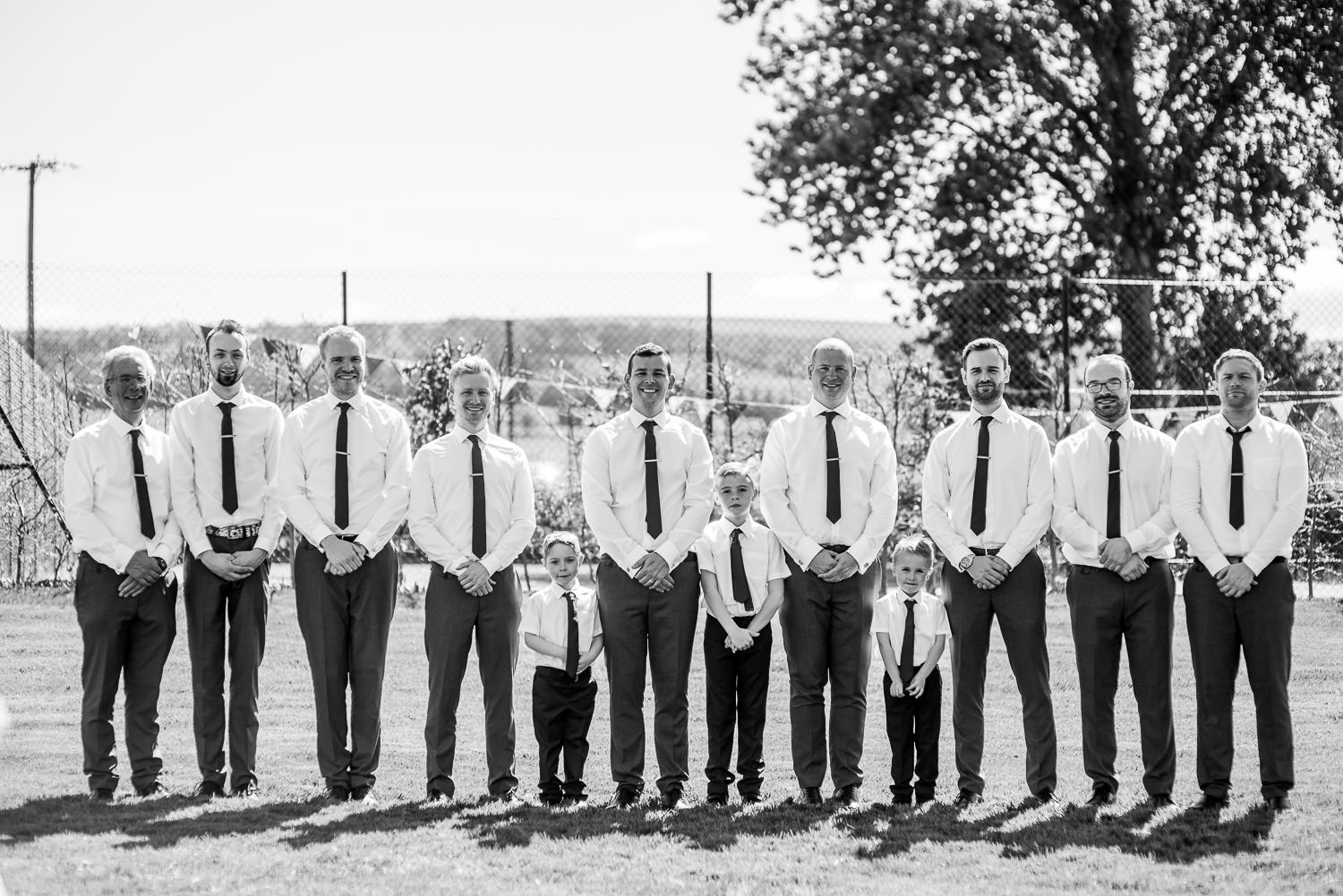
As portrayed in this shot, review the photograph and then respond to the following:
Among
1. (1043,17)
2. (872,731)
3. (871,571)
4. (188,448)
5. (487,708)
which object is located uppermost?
(1043,17)

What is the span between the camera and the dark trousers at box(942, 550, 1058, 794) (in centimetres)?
723

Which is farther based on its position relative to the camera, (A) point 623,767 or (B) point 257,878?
(A) point 623,767

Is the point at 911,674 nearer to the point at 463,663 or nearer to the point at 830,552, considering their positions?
the point at 830,552

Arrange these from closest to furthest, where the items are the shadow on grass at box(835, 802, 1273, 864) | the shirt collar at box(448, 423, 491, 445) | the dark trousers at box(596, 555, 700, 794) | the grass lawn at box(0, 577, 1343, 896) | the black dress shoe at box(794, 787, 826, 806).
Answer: the grass lawn at box(0, 577, 1343, 896) → the shadow on grass at box(835, 802, 1273, 864) → the black dress shoe at box(794, 787, 826, 806) → the dark trousers at box(596, 555, 700, 794) → the shirt collar at box(448, 423, 491, 445)

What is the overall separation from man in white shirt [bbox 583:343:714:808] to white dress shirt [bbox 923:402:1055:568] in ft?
3.77

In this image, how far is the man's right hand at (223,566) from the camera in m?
7.32

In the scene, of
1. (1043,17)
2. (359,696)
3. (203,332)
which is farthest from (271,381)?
(1043,17)

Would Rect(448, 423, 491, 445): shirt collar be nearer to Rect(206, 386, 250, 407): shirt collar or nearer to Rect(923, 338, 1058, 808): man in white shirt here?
Rect(206, 386, 250, 407): shirt collar

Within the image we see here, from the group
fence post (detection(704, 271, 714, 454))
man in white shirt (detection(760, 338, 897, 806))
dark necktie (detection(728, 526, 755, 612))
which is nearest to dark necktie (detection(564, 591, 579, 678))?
dark necktie (detection(728, 526, 755, 612))

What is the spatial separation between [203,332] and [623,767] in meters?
9.48

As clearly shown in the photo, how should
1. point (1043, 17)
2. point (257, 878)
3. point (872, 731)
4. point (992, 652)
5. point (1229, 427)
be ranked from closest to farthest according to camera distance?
1. point (257, 878)
2. point (1229, 427)
3. point (872, 731)
4. point (992, 652)
5. point (1043, 17)

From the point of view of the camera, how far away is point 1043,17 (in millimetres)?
22016

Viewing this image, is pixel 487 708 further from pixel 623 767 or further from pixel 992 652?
pixel 992 652

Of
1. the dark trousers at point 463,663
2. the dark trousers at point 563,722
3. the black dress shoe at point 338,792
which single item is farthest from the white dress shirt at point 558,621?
the black dress shoe at point 338,792
